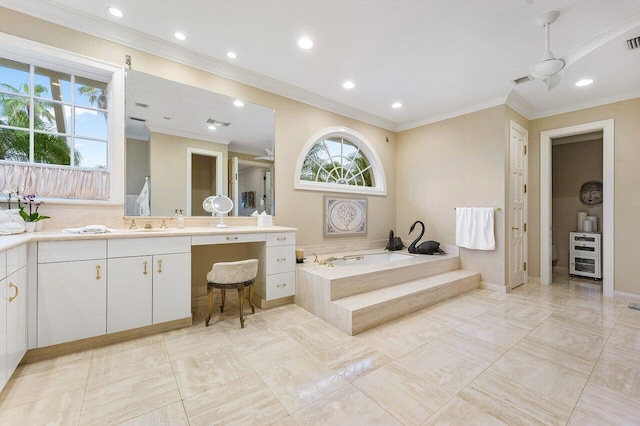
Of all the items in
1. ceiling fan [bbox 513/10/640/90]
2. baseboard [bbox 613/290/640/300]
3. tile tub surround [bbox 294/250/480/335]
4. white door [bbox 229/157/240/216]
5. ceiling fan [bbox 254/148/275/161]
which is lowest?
baseboard [bbox 613/290/640/300]

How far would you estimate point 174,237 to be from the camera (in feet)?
7.97

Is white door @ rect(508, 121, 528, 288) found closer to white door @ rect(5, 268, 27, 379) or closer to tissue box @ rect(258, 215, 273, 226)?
tissue box @ rect(258, 215, 273, 226)

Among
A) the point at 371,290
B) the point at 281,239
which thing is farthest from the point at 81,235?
the point at 371,290

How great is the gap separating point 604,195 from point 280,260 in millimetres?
4520

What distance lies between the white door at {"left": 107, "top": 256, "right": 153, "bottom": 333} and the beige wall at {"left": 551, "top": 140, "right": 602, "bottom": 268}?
23.0 ft

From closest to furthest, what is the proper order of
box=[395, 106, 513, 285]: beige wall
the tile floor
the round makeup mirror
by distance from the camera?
the tile floor < the round makeup mirror < box=[395, 106, 513, 285]: beige wall

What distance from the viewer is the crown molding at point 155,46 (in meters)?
2.20

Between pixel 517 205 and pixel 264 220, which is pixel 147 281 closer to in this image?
pixel 264 220

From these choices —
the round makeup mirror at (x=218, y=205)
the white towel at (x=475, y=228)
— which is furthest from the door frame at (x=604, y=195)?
the round makeup mirror at (x=218, y=205)

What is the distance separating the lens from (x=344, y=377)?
1802 millimetres

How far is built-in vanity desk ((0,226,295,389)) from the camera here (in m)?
1.69

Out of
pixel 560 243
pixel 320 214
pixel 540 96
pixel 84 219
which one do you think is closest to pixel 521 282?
pixel 560 243

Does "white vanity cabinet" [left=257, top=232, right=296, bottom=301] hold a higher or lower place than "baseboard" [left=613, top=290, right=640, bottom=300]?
higher

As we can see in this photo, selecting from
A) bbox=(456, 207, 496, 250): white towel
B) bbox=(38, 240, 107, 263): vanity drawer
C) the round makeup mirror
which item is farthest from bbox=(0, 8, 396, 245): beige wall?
bbox=(456, 207, 496, 250): white towel
